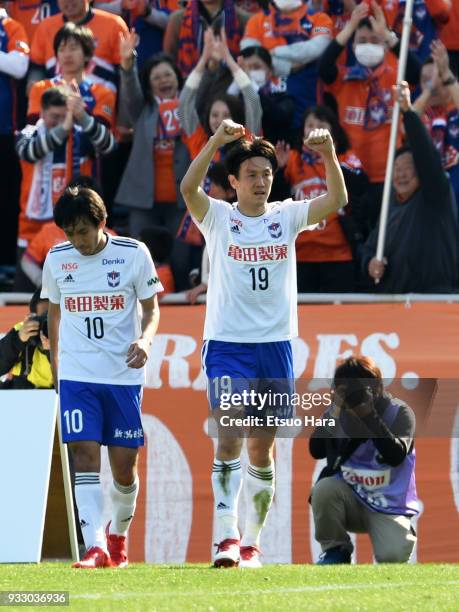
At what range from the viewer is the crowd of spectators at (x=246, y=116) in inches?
444

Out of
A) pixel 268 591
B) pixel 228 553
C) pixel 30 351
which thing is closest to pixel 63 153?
pixel 30 351

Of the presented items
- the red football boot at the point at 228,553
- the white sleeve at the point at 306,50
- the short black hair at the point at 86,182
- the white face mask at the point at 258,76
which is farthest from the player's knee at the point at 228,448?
the white sleeve at the point at 306,50

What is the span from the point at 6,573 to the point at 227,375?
1485 mm

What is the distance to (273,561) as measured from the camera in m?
10.1

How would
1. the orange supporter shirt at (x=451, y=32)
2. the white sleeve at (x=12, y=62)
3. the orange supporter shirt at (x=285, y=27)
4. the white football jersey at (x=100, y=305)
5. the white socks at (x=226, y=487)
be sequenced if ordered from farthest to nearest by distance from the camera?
the orange supporter shirt at (x=451, y=32) < the white sleeve at (x=12, y=62) < the orange supporter shirt at (x=285, y=27) < the white football jersey at (x=100, y=305) < the white socks at (x=226, y=487)

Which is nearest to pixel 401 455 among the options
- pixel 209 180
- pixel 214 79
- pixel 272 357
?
pixel 272 357

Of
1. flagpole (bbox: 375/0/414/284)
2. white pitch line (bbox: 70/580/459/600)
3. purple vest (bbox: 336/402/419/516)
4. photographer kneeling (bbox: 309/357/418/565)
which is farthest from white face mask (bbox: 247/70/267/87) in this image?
white pitch line (bbox: 70/580/459/600)

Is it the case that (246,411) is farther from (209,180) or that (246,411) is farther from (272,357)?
(209,180)

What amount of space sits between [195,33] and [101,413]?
5.34 meters

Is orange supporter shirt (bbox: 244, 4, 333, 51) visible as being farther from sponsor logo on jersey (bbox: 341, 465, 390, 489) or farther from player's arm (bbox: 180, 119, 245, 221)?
player's arm (bbox: 180, 119, 245, 221)

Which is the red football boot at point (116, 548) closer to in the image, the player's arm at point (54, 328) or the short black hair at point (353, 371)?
the player's arm at point (54, 328)

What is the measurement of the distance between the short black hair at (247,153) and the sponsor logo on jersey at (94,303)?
3.05 ft

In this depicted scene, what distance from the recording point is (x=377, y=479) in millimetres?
8891

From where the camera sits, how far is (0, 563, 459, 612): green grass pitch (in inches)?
222
